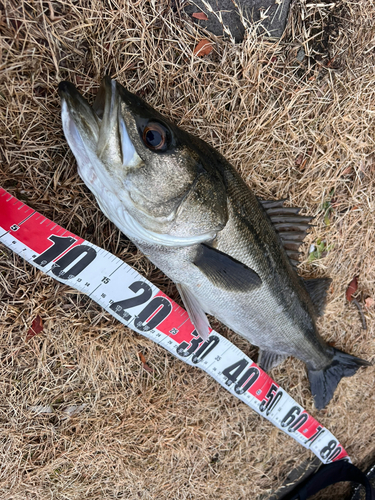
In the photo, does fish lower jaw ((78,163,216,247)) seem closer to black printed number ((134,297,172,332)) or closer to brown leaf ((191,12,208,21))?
black printed number ((134,297,172,332))

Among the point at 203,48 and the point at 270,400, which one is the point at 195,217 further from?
the point at 270,400

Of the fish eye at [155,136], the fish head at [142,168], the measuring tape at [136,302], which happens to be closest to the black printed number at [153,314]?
the measuring tape at [136,302]

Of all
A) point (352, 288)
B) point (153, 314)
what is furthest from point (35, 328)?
point (352, 288)

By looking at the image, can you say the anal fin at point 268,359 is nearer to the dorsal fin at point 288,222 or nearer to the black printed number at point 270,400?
the black printed number at point 270,400

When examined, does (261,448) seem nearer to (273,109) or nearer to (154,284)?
(154,284)

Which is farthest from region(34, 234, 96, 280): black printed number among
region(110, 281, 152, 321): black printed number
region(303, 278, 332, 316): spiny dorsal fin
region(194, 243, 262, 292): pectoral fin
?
region(303, 278, 332, 316): spiny dorsal fin

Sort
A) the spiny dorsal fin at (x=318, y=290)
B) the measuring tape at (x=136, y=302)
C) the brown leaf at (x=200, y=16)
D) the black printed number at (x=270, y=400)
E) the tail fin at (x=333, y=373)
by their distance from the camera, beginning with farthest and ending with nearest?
the tail fin at (x=333, y=373), the black printed number at (x=270, y=400), the spiny dorsal fin at (x=318, y=290), the brown leaf at (x=200, y=16), the measuring tape at (x=136, y=302)
